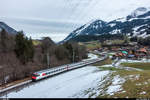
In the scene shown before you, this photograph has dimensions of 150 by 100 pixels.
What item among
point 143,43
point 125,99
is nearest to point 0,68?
point 125,99

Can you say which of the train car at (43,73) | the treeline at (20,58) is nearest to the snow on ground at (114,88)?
the train car at (43,73)

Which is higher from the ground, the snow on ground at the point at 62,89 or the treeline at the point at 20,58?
the treeline at the point at 20,58

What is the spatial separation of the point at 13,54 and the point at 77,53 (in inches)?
1390

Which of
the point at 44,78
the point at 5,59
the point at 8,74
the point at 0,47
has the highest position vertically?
the point at 0,47

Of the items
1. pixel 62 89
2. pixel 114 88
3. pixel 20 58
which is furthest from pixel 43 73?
pixel 114 88

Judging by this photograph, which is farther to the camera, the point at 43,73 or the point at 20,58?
the point at 20,58

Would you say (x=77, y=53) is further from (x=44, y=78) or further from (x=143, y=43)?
(x=143, y=43)

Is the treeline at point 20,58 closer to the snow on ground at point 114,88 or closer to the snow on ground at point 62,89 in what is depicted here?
the snow on ground at point 62,89

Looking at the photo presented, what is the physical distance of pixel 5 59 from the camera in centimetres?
3281

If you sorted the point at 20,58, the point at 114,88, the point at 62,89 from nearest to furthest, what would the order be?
the point at 114,88, the point at 62,89, the point at 20,58

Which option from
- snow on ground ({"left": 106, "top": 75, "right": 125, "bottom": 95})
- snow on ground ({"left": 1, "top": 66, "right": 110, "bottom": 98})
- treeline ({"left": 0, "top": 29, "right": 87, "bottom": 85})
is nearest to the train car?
snow on ground ({"left": 1, "top": 66, "right": 110, "bottom": 98})

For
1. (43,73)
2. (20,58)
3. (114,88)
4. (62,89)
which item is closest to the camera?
(114,88)

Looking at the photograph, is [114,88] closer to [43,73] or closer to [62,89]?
[62,89]

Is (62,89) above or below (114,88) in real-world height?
below
